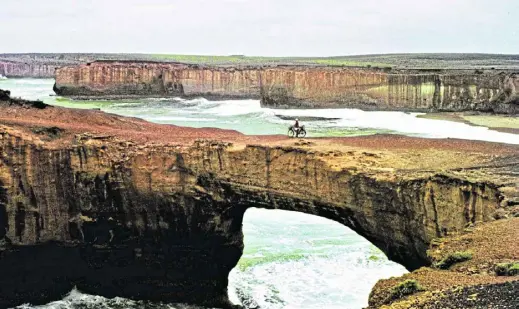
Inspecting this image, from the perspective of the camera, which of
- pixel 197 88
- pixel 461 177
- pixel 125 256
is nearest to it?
pixel 461 177

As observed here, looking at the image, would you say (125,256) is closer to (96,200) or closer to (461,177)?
(96,200)

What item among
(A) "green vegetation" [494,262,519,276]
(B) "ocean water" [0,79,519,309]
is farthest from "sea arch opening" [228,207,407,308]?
(A) "green vegetation" [494,262,519,276]

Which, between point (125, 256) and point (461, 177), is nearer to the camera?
point (461, 177)

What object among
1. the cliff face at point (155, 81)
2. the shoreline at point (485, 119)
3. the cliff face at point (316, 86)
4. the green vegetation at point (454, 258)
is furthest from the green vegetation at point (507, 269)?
the cliff face at point (155, 81)

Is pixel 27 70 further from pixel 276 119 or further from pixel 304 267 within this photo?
A: pixel 304 267

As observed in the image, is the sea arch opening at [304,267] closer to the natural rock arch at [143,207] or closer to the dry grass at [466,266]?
the natural rock arch at [143,207]

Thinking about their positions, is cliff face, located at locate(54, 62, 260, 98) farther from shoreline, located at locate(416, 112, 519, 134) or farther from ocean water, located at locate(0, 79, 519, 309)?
ocean water, located at locate(0, 79, 519, 309)

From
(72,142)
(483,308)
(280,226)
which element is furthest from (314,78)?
(483,308)
